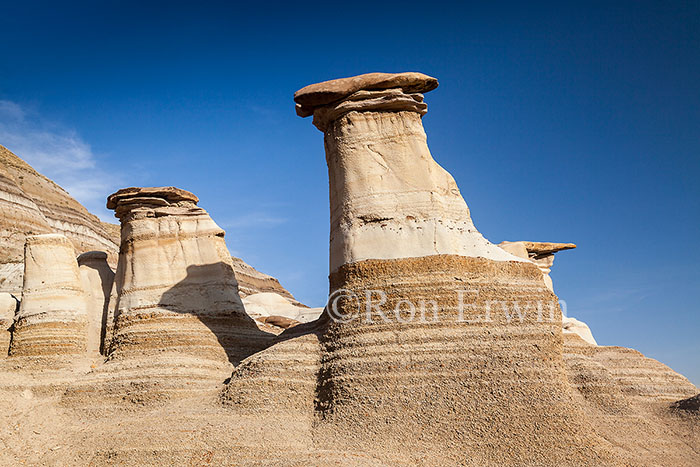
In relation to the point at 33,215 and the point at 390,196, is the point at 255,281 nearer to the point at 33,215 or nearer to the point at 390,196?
the point at 33,215

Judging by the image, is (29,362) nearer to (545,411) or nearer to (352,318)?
(352,318)

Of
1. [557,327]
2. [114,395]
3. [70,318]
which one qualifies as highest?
[70,318]

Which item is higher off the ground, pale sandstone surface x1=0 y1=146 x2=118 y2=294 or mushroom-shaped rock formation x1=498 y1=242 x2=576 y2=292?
pale sandstone surface x1=0 y1=146 x2=118 y2=294

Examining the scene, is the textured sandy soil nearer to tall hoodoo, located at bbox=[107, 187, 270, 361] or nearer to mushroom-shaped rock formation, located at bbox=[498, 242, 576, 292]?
tall hoodoo, located at bbox=[107, 187, 270, 361]

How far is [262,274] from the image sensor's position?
52.9 meters

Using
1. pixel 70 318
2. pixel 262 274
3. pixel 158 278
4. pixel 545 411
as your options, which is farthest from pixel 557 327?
pixel 262 274

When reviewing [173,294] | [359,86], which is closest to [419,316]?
[359,86]

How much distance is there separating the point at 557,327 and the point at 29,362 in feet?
51.3

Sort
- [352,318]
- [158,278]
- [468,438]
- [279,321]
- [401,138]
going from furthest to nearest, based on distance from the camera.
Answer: [279,321], [158,278], [401,138], [352,318], [468,438]

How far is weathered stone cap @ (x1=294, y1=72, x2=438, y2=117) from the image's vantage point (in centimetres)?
1614

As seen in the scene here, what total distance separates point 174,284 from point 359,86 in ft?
29.7

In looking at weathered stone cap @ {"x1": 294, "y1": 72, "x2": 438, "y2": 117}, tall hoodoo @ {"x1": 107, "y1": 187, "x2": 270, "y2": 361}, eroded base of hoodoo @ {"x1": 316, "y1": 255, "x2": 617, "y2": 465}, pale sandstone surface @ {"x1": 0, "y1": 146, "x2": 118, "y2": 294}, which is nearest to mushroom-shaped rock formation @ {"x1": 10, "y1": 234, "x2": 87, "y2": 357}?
tall hoodoo @ {"x1": 107, "y1": 187, "x2": 270, "y2": 361}

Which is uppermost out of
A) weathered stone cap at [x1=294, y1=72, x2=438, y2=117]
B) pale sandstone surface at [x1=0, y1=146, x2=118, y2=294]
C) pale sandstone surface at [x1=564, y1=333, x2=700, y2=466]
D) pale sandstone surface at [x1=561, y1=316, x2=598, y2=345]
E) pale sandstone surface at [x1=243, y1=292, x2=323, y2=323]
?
pale sandstone surface at [x1=0, y1=146, x2=118, y2=294]

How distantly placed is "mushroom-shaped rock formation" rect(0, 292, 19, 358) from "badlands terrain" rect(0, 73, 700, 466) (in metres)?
0.06
